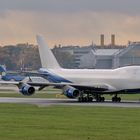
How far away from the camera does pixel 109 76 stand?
6069 cm

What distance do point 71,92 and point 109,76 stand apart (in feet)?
13.7

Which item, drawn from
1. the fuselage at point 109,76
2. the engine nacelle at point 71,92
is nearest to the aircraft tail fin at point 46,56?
the fuselage at point 109,76

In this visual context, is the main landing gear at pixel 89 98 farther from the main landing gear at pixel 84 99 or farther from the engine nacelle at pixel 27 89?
the engine nacelle at pixel 27 89

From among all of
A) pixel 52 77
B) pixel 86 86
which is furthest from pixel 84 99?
pixel 52 77

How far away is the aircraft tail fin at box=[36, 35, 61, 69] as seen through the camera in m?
68.1

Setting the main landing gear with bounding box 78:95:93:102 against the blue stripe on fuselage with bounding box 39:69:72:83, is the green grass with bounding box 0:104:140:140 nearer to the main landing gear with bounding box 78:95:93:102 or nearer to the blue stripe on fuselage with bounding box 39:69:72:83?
the main landing gear with bounding box 78:95:93:102

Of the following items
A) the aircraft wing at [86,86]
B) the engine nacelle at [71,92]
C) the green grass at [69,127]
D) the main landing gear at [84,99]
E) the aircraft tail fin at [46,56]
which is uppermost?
the aircraft tail fin at [46,56]

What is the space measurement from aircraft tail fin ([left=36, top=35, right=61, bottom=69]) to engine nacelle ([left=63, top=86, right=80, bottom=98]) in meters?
8.44

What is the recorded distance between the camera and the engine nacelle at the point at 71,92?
58756mm

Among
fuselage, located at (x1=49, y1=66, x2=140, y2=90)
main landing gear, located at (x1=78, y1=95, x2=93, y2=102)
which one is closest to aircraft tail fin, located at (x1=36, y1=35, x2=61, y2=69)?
fuselage, located at (x1=49, y1=66, x2=140, y2=90)

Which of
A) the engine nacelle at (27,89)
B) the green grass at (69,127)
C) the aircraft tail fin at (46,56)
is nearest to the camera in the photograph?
the green grass at (69,127)

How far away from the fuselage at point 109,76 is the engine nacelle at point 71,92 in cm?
282

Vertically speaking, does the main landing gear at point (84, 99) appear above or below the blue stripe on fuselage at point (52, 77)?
below

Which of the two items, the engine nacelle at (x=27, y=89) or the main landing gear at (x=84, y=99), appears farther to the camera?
the main landing gear at (x=84, y=99)
